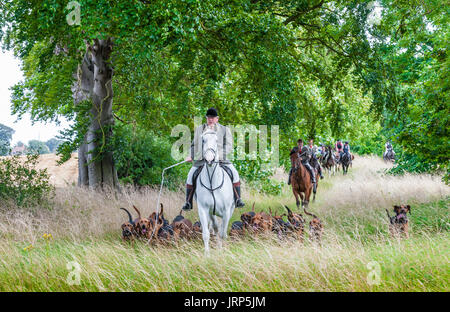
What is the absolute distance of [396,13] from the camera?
13523 millimetres

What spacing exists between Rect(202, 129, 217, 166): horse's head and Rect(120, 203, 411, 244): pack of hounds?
6.42ft

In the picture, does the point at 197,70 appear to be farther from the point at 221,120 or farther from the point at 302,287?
the point at 302,287

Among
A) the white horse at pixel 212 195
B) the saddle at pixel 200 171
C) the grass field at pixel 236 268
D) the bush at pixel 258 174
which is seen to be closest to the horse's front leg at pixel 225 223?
the white horse at pixel 212 195

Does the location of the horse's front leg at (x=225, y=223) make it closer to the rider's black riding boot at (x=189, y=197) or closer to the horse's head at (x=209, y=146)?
the rider's black riding boot at (x=189, y=197)

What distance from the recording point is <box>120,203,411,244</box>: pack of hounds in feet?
26.0

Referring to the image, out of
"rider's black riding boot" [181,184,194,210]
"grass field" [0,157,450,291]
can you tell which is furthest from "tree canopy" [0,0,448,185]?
"grass field" [0,157,450,291]

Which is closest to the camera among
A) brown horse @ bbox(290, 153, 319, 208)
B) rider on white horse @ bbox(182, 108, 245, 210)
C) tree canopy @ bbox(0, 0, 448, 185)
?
rider on white horse @ bbox(182, 108, 245, 210)

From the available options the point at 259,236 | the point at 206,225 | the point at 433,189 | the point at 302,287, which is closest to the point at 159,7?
the point at 206,225

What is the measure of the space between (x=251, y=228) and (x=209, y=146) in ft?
8.00

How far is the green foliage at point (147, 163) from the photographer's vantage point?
55.0ft

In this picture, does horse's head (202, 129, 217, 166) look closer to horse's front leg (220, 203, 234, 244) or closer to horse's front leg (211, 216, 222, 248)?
horse's front leg (220, 203, 234, 244)

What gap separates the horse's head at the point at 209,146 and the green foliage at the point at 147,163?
966cm

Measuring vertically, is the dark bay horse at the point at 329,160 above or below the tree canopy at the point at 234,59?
below

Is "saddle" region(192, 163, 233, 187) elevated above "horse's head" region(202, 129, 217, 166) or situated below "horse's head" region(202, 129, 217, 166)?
below
